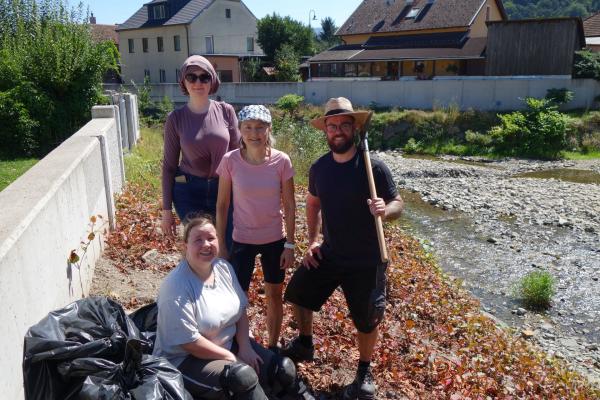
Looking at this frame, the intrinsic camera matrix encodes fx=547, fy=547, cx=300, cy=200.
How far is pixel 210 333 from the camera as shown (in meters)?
3.14

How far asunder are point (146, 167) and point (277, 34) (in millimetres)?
37706

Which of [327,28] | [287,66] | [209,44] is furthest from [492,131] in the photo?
[327,28]

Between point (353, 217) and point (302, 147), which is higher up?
point (353, 217)

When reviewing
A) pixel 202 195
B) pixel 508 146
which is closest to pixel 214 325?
pixel 202 195

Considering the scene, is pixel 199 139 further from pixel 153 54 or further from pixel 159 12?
pixel 159 12

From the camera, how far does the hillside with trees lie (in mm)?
120981

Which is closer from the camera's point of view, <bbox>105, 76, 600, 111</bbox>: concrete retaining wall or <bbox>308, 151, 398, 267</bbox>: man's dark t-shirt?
<bbox>308, 151, 398, 267</bbox>: man's dark t-shirt

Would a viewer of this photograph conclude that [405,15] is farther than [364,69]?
Yes

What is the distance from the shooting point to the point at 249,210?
3744mm

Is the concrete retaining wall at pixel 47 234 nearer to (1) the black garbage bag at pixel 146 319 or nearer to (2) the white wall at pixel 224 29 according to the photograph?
(1) the black garbage bag at pixel 146 319

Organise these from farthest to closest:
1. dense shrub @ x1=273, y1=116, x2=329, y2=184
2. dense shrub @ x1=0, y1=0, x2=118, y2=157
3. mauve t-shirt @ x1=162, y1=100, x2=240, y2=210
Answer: dense shrub @ x1=273, y1=116, x2=329, y2=184, dense shrub @ x1=0, y1=0, x2=118, y2=157, mauve t-shirt @ x1=162, y1=100, x2=240, y2=210

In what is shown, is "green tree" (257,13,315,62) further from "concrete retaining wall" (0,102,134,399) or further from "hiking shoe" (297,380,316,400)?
"hiking shoe" (297,380,316,400)

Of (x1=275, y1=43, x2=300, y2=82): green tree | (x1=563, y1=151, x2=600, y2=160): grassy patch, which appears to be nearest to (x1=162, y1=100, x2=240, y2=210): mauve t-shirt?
(x1=563, y1=151, x2=600, y2=160): grassy patch

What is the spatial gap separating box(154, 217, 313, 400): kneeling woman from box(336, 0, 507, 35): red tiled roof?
3576 centimetres
